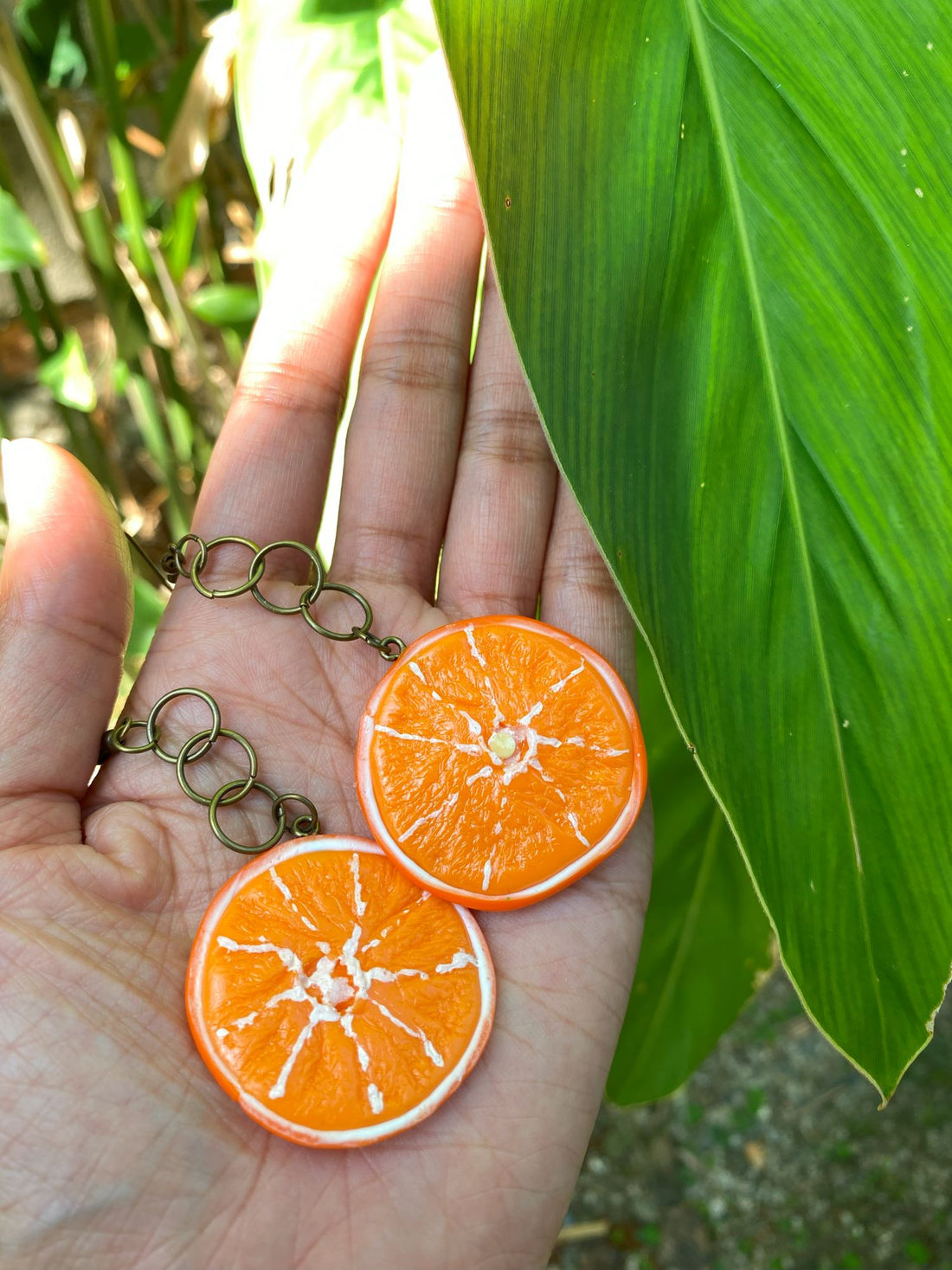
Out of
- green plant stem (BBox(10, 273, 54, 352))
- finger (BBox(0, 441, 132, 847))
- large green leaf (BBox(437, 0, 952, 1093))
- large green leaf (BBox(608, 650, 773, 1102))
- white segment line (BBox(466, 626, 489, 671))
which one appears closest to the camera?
large green leaf (BBox(437, 0, 952, 1093))

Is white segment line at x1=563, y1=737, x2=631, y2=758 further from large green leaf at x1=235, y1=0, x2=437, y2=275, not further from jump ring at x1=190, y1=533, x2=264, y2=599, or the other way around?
large green leaf at x1=235, y1=0, x2=437, y2=275

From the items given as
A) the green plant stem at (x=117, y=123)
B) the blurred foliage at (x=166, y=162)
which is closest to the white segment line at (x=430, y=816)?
the blurred foliage at (x=166, y=162)

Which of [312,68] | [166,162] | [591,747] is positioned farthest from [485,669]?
[166,162]

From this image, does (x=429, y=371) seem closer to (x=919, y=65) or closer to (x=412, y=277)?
(x=412, y=277)

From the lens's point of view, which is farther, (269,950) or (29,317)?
(29,317)

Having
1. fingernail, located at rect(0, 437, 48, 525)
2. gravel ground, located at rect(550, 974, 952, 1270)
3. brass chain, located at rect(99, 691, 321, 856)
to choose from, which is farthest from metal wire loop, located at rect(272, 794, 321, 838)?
gravel ground, located at rect(550, 974, 952, 1270)

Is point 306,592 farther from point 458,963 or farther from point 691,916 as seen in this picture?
point 691,916

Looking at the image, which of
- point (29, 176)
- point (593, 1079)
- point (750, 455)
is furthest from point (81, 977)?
point (29, 176)
